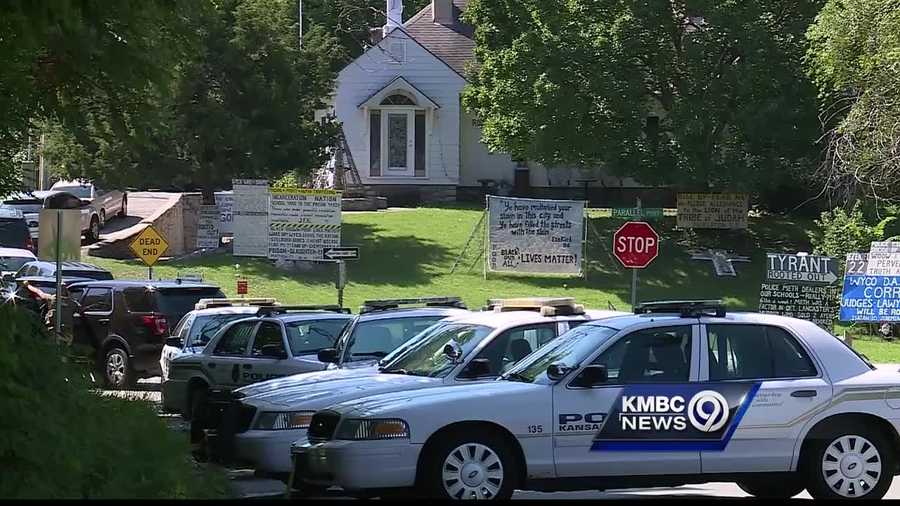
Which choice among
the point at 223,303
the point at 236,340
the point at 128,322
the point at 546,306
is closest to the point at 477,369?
the point at 546,306

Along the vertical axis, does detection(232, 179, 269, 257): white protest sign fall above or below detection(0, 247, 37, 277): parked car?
above

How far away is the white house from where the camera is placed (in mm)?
42500

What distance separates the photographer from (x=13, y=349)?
267 inches

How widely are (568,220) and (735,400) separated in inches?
880

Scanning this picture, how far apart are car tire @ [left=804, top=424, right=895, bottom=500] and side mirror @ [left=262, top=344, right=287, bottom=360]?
698 cm

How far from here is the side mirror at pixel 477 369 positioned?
10414 mm

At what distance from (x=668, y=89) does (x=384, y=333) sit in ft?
71.3

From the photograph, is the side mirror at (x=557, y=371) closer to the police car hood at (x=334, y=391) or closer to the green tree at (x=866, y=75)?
the police car hood at (x=334, y=391)

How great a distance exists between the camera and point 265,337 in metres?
15.3

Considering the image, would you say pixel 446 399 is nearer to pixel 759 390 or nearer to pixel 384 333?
pixel 759 390

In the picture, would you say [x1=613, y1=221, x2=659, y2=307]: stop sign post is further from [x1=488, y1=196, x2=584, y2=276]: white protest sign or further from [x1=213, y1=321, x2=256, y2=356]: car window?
[x1=488, y1=196, x2=584, y2=276]: white protest sign

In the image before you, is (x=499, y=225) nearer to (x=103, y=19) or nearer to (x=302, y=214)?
(x=302, y=214)

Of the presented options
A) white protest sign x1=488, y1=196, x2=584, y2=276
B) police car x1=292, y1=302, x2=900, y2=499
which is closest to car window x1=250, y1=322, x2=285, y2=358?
police car x1=292, y1=302, x2=900, y2=499

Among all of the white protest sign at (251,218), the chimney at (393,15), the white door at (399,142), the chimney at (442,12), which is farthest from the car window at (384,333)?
the chimney at (442,12)
